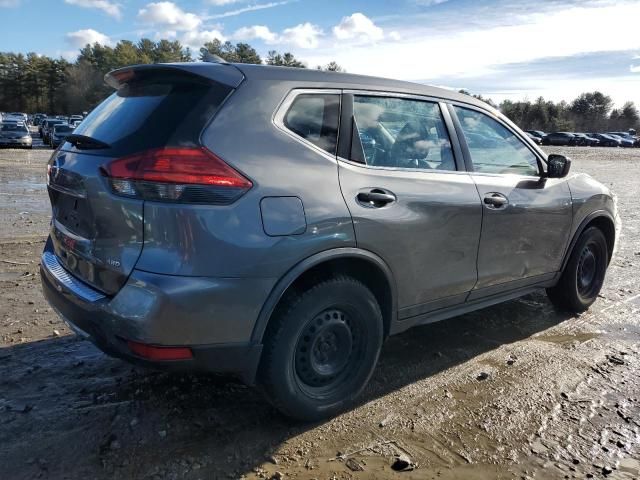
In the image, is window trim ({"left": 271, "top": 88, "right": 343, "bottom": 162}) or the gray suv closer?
the gray suv

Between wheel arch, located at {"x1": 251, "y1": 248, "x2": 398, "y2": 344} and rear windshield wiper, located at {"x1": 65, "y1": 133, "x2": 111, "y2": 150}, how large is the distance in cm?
112

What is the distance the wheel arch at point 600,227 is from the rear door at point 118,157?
3.32 meters

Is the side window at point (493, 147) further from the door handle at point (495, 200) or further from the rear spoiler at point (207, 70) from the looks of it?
the rear spoiler at point (207, 70)

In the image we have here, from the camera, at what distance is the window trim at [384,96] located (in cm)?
304

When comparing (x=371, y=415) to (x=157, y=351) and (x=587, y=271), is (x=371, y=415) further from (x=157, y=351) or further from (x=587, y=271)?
(x=587, y=271)

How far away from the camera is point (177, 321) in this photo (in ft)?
8.04

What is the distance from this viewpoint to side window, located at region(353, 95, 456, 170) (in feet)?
10.5

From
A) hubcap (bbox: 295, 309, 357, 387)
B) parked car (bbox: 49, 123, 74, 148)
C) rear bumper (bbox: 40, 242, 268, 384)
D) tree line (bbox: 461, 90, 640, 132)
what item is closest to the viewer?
rear bumper (bbox: 40, 242, 268, 384)

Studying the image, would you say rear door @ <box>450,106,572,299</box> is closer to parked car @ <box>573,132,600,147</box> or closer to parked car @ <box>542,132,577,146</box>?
parked car @ <box>542,132,577,146</box>

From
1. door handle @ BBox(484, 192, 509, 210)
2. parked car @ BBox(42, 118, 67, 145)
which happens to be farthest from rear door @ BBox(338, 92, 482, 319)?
parked car @ BBox(42, 118, 67, 145)

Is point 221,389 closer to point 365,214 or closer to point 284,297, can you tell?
point 284,297

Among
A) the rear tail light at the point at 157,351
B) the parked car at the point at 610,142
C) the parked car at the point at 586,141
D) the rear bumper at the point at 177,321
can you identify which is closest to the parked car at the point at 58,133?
the rear bumper at the point at 177,321

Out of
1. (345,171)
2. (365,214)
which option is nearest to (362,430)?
(365,214)

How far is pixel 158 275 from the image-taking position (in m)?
2.43
